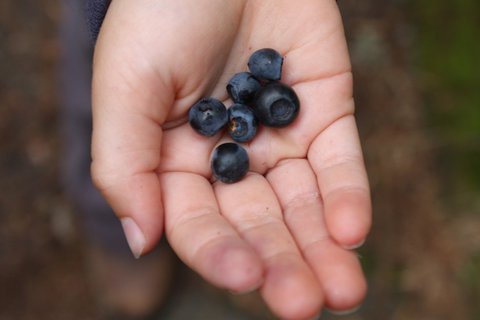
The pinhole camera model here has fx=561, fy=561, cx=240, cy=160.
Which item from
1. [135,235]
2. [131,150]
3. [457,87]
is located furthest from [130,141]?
[457,87]

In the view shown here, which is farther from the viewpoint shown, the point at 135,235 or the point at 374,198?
the point at 374,198

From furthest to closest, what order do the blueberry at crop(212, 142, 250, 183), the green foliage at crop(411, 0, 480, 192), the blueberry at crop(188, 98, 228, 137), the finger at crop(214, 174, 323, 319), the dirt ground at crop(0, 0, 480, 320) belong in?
the green foliage at crop(411, 0, 480, 192) < the dirt ground at crop(0, 0, 480, 320) < the blueberry at crop(188, 98, 228, 137) < the blueberry at crop(212, 142, 250, 183) < the finger at crop(214, 174, 323, 319)

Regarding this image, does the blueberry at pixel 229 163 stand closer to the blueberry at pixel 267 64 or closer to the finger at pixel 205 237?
the finger at pixel 205 237

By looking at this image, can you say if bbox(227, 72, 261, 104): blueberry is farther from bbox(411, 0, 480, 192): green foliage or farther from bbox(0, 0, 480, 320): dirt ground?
bbox(411, 0, 480, 192): green foliage

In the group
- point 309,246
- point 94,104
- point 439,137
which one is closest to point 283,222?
point 309,246

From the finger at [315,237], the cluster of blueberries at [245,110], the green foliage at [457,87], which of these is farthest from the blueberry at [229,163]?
the green foliage at [457,87]

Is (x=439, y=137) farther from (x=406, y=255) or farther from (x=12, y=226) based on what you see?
(x=12, y=226)

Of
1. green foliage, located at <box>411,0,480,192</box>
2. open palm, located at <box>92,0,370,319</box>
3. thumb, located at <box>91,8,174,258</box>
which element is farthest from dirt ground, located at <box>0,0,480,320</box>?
thumb, located at <box>91,8,174,258</box>

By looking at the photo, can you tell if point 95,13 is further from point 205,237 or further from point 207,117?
point 205,237
